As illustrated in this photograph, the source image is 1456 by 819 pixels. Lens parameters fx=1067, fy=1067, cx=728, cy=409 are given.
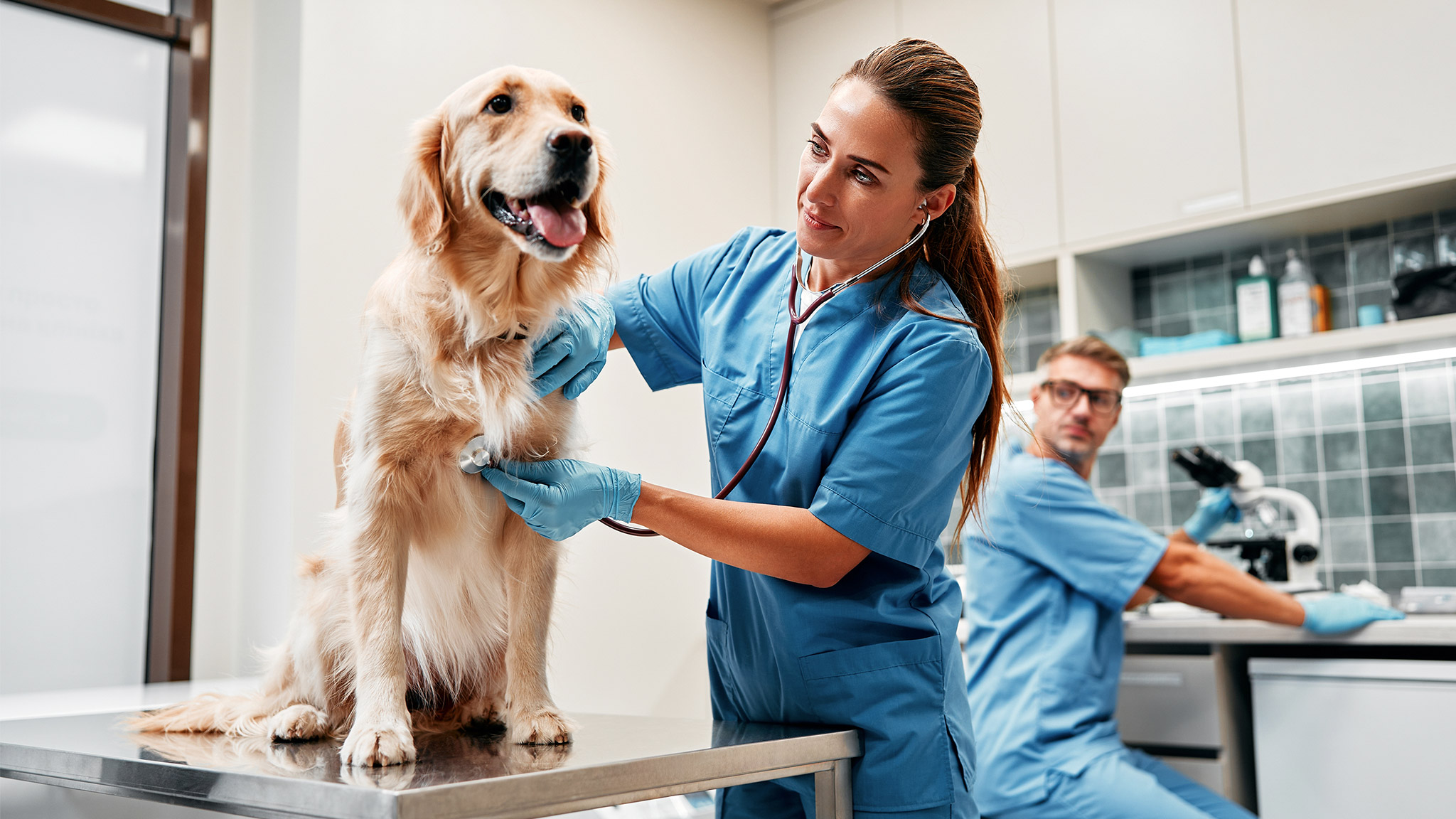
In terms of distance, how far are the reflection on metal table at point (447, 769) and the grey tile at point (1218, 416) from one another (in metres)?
2.52

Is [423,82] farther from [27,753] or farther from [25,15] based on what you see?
[27,753]

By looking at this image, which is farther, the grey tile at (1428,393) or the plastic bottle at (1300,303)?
the plastic bottle at (1300,303)

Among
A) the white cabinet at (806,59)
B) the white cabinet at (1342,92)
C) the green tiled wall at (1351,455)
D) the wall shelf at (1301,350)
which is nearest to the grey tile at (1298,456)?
the green tiled wall at (1351,455)

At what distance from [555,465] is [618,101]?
2.71m

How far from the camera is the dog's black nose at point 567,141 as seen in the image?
112cm

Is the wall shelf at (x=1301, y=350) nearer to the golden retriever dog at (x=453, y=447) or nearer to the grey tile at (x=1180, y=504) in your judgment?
the grey tile at (x=1180, y=504)

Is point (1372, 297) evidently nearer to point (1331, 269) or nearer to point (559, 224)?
point (1331, 269)

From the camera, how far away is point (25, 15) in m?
2.65

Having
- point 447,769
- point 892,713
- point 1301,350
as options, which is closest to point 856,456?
point 892,713

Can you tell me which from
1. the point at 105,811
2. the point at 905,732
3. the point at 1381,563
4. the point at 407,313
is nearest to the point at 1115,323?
the point at 1381,563

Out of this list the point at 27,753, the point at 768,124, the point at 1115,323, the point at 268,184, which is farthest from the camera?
the point at 768,124

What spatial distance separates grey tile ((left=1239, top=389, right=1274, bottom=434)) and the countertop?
0.92m

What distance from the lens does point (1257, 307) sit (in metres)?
3.12

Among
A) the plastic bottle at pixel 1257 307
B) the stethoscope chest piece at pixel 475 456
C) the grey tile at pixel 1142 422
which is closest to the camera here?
the stethoscope chest piece at pixel 475 456
